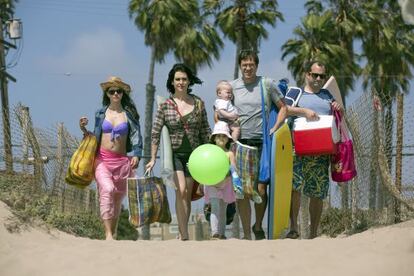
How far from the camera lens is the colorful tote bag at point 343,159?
7.82 metres

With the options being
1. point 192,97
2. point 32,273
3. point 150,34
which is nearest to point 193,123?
point 192,97

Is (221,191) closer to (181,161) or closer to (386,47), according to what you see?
(181,161)

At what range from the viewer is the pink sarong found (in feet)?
25.5

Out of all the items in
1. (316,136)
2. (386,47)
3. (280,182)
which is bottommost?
(280,182)

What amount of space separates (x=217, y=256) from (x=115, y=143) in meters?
2.16

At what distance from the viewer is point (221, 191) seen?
7520 mm

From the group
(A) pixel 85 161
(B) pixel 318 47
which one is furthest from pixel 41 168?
(B) pixel 318 47

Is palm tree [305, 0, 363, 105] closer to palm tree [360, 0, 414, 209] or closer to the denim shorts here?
palm tree [360, 0, 414, 209]

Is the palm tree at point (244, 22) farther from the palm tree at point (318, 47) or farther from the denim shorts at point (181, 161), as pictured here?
the denim shorts at point (181, 161)

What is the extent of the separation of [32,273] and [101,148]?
2.05m

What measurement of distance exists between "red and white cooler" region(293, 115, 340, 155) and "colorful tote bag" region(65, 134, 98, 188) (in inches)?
69.2

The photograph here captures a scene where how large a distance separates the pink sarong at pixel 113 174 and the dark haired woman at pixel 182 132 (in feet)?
1.09

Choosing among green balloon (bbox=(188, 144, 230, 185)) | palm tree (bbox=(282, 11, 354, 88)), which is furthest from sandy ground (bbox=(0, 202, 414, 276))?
palm tree (bbox=(282, 11, 354, 88))

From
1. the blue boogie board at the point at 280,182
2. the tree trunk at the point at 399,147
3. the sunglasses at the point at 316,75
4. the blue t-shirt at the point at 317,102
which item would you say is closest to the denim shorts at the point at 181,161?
the blue boogie board at the point at 280,182
